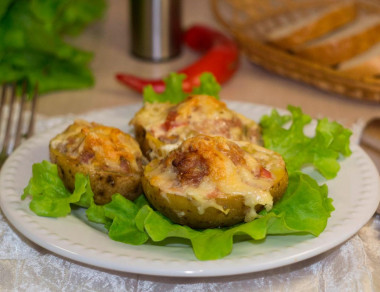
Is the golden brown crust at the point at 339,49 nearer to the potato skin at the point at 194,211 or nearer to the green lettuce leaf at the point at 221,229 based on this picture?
the green lettuce leaf at the point at 221,229

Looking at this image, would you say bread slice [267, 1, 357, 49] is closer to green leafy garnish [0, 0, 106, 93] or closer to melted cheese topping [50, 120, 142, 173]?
green leafy garnish [0, 0, 106, 93]

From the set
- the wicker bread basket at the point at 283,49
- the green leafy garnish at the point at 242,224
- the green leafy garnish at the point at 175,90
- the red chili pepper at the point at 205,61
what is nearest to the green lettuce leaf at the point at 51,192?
the green leafy garnish at the point at 242,224

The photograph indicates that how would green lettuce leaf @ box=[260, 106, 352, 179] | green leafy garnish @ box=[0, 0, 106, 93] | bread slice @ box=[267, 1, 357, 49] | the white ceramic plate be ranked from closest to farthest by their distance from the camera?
the white ceramic plate
green lettuce leaf @ box=[260, 106, 352, 179]
green leafy garnish @ box=[0, 0, 106, 93]
bread slice @ box=[267, 1, 357, 49]

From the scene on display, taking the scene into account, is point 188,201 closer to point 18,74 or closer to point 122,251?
point 122,251

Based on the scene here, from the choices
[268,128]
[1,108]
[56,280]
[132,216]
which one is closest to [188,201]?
[132,216]

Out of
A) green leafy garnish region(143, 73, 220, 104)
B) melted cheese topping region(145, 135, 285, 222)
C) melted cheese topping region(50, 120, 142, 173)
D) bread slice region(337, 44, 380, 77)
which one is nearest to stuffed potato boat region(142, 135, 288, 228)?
melted cheese topping region(145, 135, 285, 222)
